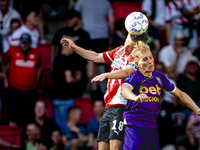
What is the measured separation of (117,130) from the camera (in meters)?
4.69

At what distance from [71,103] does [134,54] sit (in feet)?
12.1

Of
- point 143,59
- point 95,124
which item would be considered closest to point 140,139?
point 143,59

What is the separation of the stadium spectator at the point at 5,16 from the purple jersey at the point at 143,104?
16.8 feet

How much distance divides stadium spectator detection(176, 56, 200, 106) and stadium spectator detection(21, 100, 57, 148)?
310 cm

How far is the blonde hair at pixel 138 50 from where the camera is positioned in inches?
179

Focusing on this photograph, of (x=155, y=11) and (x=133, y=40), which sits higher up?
(x=155, y=11)

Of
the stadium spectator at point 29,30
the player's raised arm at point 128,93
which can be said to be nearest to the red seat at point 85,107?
the stadium spectator at point 29,30

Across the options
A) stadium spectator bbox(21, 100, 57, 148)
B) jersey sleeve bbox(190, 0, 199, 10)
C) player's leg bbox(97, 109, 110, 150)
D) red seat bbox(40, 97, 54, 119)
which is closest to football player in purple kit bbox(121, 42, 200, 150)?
player's leg bbox(97, 109, 110, 150)

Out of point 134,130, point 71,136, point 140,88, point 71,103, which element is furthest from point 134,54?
point 71,103

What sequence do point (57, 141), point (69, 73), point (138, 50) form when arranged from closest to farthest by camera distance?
point (138, 50)
point (57, 141)
point (69, 73)

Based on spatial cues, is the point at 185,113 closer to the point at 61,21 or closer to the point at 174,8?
the point at 174,8

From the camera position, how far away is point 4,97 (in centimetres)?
801

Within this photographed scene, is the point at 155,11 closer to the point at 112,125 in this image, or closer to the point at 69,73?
the point at 69,73

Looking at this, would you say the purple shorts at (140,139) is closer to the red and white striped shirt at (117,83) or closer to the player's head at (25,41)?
the red and white striped shirt at (117,83)
